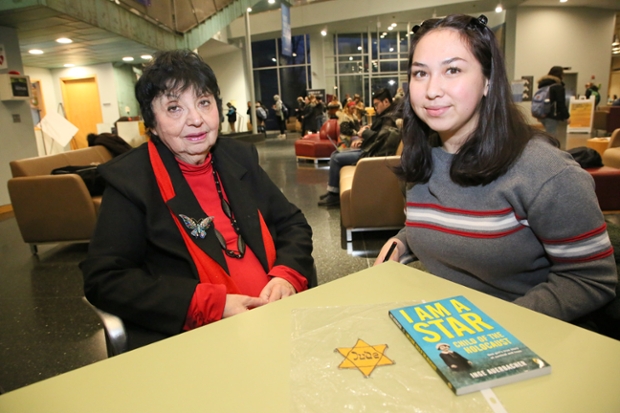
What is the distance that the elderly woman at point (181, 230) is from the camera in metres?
1.22

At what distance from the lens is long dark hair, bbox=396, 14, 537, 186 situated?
112 cm

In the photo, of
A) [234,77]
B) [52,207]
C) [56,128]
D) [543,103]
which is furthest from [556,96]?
[234,77]

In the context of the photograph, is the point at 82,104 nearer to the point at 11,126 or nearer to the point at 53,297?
the point at 11,126

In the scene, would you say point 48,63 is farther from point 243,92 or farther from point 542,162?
point 542,162

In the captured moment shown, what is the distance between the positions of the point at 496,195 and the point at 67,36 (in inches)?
326

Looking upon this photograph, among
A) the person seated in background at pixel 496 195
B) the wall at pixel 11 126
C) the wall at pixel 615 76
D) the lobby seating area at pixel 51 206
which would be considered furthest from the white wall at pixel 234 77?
the wall at pixel 615 76

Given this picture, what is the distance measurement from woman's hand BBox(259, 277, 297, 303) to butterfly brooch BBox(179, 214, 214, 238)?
275 millimetres

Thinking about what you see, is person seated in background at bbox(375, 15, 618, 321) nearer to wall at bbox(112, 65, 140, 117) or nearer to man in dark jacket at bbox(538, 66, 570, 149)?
man in dark jacket at bbox(538, 66, 570, 149)

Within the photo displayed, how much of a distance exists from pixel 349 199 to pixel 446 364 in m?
3.03

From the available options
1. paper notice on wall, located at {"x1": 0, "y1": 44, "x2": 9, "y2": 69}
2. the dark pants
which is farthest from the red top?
paper notice on wall, located at {"x1": 0, "y1": 44, "x2": 9, "y2": 69}

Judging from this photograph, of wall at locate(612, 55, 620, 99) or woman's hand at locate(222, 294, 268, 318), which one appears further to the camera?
wall at locate(612, 55, 620, 99)

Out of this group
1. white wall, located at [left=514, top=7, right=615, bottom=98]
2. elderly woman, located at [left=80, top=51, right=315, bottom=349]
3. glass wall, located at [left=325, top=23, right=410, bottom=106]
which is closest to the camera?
elderly woman, located at [left=80, top=51, right=315, bottom=349]

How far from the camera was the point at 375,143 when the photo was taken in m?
4.38

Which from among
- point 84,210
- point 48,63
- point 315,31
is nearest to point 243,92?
point 315,31
